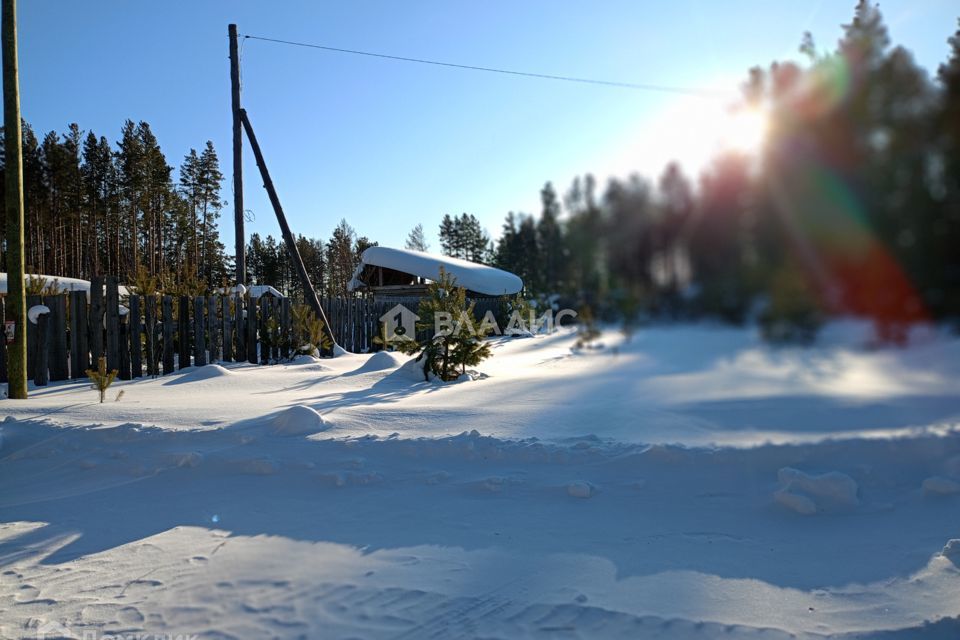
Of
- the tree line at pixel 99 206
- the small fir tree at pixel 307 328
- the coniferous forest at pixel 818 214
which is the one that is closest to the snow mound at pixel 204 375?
the small fir tree at pixel 307 328

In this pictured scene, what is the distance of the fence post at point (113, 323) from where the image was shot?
1007 cm

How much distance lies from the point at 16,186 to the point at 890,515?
10635 mm

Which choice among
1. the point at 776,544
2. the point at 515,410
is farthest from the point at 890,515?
the point at 515,410

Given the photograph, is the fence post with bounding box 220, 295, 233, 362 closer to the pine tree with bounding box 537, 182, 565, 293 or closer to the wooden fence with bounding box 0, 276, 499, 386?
the wooden fence with bounding box 0, 276, 499, 386

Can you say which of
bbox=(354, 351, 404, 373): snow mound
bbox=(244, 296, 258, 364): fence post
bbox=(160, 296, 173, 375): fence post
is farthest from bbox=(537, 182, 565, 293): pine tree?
bbox=(244, 296, 258, 364): fence post

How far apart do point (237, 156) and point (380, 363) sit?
6837 millimetres

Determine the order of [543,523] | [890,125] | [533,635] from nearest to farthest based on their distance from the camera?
[890,125] → [533,635] → [543,523]

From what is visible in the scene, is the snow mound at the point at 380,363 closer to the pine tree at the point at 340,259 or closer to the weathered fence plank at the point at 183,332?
the weathered fence plank at the point at 183,332

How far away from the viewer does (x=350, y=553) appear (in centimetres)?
371

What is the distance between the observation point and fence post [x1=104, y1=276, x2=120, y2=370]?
10.1 meters

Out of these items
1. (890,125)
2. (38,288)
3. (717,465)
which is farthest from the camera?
(38,288)

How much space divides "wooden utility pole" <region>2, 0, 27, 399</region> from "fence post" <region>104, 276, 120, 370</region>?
182 cm

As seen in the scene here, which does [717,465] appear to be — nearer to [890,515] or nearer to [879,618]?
[890,515]

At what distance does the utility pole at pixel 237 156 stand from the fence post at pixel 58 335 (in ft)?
12.8
